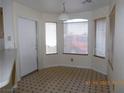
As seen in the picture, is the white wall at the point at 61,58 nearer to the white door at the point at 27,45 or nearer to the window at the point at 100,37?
the window at the point at 100,37

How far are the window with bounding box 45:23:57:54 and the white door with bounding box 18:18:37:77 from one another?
2.58 feet

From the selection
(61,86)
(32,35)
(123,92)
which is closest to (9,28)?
(32,35)

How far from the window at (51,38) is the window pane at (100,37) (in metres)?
1.99

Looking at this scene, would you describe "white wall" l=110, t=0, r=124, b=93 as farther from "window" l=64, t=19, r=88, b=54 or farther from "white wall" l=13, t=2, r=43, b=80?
"window" l=64, t=19, r=88, b=54

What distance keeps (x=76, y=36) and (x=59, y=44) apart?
0.91 meters

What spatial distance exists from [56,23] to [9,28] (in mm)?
2583

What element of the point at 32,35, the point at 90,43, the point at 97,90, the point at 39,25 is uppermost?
the point at 39,25

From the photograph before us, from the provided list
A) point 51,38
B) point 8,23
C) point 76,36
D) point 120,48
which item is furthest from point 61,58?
point 120,48

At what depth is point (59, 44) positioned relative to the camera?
19.6ft

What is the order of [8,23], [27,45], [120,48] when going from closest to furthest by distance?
1. [120,48]
2. [8,23]
3. [27,45]

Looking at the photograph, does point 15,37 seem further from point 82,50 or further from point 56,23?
point 82,50

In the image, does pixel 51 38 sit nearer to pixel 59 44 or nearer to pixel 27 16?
pixel 59 44

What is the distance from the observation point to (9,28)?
371 cm

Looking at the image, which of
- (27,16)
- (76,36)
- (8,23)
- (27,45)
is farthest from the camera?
(76,36)
